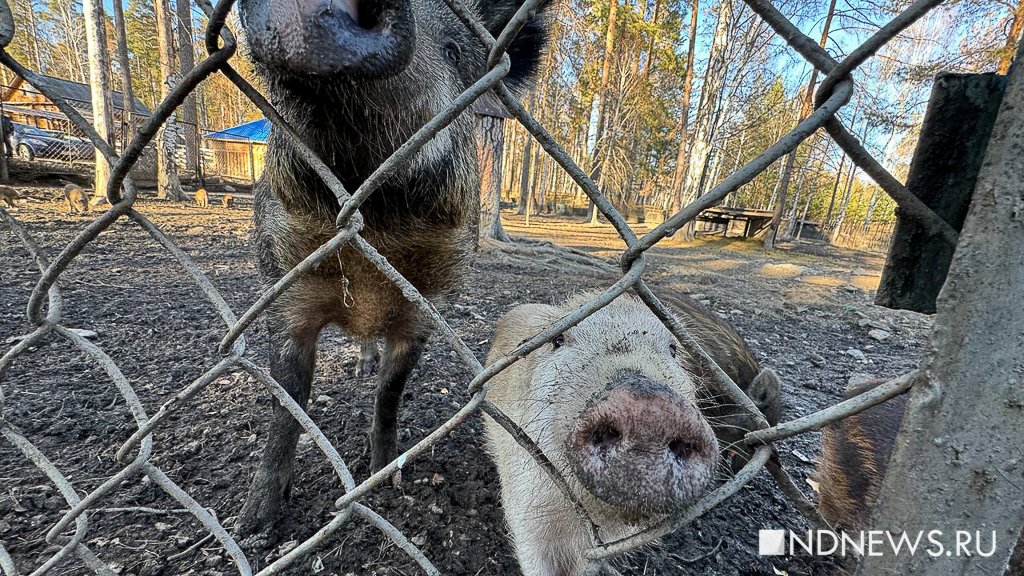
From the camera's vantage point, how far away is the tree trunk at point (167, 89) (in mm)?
11133

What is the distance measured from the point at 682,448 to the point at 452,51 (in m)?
1.67

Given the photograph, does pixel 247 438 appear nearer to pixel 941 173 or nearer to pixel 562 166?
pixel 562 166

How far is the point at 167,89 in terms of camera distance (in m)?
10.9

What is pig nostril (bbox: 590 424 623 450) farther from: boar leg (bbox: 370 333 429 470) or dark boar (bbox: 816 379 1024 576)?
boar leg (bbox: 370 333 429 470)

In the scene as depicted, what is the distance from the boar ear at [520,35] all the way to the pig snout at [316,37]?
4.34 feet

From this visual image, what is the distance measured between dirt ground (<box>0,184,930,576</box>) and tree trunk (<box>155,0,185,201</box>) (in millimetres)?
7741

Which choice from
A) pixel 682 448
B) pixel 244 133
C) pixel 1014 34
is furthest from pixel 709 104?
pixel 244 133

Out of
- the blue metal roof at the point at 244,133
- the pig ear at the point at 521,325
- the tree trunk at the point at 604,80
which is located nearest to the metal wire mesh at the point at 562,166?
the pig ear at the point at 521,325

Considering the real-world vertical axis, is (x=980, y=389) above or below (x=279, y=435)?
above

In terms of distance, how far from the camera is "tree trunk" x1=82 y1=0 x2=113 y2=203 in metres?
8.84

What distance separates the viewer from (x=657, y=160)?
32969mm

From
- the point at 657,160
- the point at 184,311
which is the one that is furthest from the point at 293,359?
the point at 657,160

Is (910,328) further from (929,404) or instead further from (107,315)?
(107,315)

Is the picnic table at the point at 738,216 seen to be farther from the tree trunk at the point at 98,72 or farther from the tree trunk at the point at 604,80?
the tree trunk at the point at 98,72
